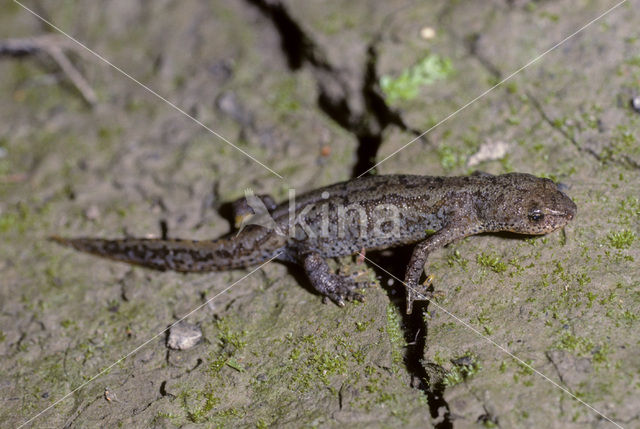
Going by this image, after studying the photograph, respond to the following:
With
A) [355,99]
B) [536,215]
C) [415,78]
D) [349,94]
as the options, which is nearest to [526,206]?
[536,215]

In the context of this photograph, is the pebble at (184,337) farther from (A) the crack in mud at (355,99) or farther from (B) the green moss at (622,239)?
(B) the green moss at (622,239)

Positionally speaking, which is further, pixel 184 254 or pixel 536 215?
pixel 184 254

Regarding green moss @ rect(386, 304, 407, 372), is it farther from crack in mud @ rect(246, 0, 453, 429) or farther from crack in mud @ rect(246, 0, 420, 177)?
crack in mud @ rect(246, 0, 420, 177)

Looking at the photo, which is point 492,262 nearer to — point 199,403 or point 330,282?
point 330,282

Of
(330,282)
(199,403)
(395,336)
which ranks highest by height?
(395,336)

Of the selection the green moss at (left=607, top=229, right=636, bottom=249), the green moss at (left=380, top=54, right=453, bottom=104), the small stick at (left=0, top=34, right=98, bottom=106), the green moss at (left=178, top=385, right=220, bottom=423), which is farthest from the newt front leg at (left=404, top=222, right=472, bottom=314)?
the small stick at (left=0, top=34, right=98, bottom=106)

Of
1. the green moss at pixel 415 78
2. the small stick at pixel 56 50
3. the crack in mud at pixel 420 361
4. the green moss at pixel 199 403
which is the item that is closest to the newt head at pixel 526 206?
the crack in mud at pixel 420 361
